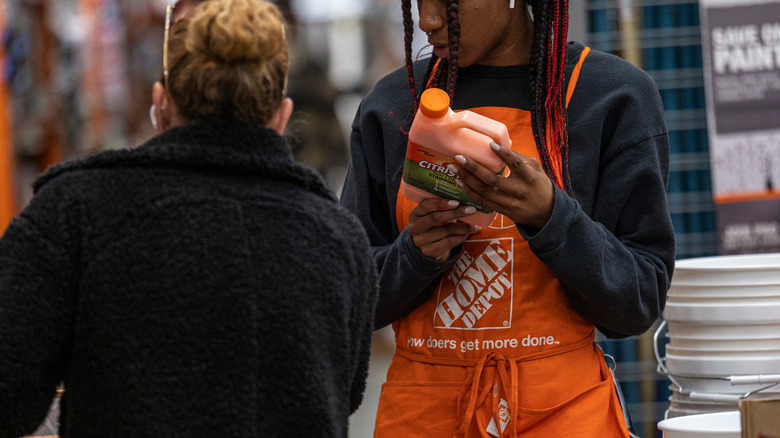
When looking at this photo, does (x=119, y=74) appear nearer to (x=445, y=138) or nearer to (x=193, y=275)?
(x=445, y=138)

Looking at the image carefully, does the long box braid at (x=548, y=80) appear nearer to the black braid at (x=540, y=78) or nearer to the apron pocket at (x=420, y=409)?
the black braid at (x=540, y=78)

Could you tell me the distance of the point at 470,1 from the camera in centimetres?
171

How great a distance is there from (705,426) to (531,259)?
18.6 inches

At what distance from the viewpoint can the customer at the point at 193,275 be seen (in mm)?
1172

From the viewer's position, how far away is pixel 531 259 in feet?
5.67

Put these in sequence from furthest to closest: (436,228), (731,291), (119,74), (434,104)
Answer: (119,74) < (731,291) < (436,228) < (434,104)

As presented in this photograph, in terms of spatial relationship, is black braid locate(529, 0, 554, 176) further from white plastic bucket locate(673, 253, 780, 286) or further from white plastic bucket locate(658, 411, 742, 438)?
white plastic bucket locate(673, 253, 780, 286)

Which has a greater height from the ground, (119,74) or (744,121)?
(119,74)

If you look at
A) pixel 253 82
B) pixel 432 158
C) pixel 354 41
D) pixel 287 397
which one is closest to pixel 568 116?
pixel 432 158

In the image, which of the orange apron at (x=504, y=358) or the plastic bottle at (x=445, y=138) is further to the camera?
the orange apron at (x=504, y=358)

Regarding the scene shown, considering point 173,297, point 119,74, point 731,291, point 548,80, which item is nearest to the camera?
point 173,297

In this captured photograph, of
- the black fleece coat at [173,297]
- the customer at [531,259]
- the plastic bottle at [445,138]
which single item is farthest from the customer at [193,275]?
the customer at [531,259]

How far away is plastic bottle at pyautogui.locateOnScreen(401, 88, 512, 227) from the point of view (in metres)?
1.47

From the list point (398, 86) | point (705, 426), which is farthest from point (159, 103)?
point (705, 426)
